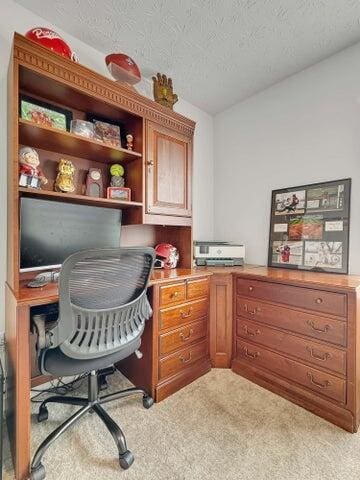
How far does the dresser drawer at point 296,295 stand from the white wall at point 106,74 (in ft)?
3.21

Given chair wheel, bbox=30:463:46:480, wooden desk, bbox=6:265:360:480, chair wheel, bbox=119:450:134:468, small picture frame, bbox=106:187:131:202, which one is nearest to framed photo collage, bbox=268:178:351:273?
wooden desk, bbox=6:265:360:480

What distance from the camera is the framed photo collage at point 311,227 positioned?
1861 mm

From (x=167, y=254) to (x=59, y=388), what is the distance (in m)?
1.27

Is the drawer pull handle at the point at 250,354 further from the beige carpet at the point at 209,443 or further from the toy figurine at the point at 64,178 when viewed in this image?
the toy figurine at the point at 64,178

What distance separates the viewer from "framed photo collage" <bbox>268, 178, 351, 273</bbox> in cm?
186

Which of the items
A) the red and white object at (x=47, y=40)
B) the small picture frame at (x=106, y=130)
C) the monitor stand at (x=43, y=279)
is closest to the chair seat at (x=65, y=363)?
the monitor stand at (x=43, y=279)

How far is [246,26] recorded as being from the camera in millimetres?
1660

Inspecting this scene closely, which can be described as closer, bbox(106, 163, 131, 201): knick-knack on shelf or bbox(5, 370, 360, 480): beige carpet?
bbox(5, 370, 360, 480): beige carpet

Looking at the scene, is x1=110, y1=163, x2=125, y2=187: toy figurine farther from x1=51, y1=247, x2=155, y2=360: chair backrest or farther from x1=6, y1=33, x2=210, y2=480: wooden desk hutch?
x1=51, y1=247, x2=155, y2=360: chair backrest

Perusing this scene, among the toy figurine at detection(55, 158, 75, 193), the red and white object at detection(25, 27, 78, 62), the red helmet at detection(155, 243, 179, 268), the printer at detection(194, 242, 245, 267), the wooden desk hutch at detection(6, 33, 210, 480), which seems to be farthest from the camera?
the printer at detection(194, 242, 245, 267)

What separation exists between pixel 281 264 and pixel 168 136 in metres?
1.49

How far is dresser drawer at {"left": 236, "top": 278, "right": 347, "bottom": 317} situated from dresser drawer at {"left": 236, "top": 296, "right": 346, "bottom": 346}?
5cm

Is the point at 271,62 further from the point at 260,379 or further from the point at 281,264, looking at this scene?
the point at 260,379

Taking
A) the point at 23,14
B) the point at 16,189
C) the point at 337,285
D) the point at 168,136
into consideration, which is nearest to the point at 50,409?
the point at 16,189
